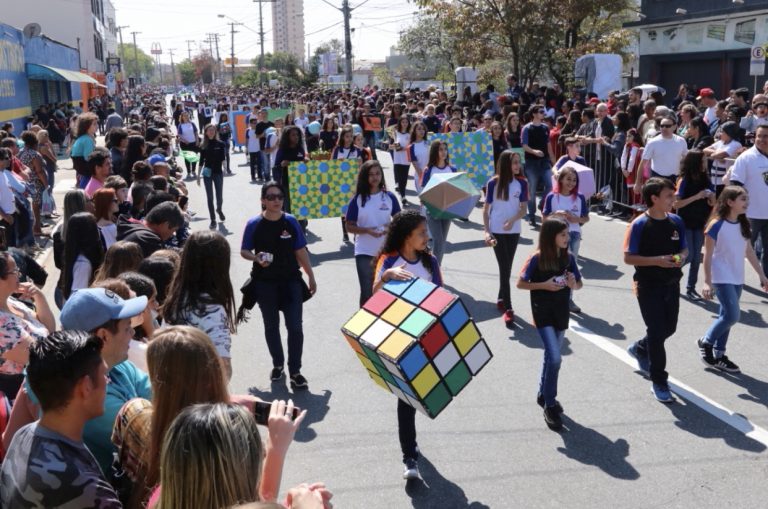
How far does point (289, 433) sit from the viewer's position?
9.25 feet

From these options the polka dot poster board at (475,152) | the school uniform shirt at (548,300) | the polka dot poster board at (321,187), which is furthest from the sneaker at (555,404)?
the polka dot poster board at (475,152)

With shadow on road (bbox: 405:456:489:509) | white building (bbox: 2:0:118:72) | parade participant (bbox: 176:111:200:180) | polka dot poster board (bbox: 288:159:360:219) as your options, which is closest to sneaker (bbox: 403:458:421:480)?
shadow on road (bbox: 405:456:489:509)

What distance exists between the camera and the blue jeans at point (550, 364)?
5.96 m

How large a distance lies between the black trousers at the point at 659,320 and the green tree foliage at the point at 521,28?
21359mm

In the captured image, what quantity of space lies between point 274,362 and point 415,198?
1007 centimetres

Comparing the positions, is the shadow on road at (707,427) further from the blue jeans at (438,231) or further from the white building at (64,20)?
the white building at (64,20)

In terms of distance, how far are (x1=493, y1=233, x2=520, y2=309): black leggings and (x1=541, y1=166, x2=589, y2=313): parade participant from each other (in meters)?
0.52

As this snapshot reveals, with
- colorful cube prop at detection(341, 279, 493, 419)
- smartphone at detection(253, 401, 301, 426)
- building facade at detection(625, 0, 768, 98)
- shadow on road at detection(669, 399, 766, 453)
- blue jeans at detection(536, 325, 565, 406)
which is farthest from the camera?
building facade at detection(625, 0, 768, 98)

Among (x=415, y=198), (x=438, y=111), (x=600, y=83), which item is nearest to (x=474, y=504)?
(x=415, y=198)

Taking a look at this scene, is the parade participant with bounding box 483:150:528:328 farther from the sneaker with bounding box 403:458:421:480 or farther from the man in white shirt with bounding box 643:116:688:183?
the sneaker with bounding box 403:458:421:480

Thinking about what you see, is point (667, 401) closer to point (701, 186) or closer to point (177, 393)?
point (701, 186)

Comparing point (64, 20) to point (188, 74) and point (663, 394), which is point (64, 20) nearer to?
point (663, 394)

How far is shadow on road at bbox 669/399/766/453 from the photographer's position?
5.66 meters

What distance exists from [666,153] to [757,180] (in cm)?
222
